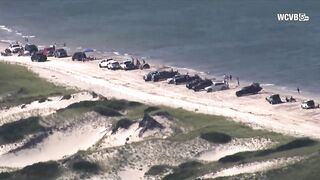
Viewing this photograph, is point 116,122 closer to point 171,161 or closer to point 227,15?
point 171,161

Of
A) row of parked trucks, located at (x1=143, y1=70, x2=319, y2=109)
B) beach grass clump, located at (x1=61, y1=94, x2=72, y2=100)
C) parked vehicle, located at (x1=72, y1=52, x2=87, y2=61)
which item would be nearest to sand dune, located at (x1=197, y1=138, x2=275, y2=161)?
row of parked trucks, located at (x1=143, y1=70, x2=319, y2=109)

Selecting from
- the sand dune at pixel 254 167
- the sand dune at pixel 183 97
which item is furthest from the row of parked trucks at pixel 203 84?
the sand dune at pixel 254 167

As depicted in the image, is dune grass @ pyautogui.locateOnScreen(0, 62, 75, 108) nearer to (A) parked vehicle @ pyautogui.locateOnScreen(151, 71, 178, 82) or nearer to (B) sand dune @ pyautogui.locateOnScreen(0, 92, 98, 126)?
(B) sand dune @ pyautogui.locateOnScreen(0, 92, 98, 126)

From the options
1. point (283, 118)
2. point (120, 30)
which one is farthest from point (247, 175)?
point (120, 30)

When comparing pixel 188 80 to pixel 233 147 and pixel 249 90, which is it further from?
pixel 233 147

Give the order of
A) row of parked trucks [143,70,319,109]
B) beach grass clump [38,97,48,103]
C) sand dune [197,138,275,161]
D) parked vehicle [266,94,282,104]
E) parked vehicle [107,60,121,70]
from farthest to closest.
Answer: parked vehicle [107,60,121,70] < row of parked trucks [143,70,319,109] < parked vehicle [266,94,282,104] < beach grass clump [38,97,48,103] < sand dune [197,138,275,161]
